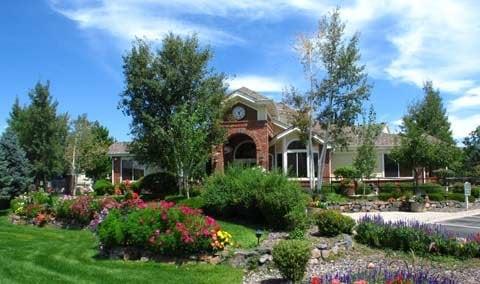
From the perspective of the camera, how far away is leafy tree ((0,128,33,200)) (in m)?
25.0

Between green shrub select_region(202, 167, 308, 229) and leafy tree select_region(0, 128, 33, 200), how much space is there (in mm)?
12479

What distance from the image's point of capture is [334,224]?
1311 centimetres

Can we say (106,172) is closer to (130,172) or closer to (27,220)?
(130,172)

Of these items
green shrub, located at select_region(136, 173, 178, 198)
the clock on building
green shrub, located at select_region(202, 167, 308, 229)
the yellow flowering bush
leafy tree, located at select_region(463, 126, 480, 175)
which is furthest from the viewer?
leafy tree, located at select_region(463, 126, 480, 175)

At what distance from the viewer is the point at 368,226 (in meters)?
12.5

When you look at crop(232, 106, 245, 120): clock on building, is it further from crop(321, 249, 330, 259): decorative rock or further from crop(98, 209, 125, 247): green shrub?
crop(321, 249, 330, 259): decorative rock

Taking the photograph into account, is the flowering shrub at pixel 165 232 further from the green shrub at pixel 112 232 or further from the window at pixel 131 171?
the window at pixel 131 171

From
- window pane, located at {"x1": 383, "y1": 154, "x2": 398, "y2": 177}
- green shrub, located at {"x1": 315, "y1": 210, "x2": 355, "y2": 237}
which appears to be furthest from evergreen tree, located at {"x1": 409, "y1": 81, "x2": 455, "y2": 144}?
green shrub, located at {"x1": 315, "y1": 210, "x2": 355, "y2": 237}

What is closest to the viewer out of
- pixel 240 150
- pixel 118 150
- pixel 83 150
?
pixel 240 150

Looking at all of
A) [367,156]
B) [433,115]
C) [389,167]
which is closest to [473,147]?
[433,115]

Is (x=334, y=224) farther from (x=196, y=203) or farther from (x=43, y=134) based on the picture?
(x=43, y=134)

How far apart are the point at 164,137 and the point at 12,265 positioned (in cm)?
1669

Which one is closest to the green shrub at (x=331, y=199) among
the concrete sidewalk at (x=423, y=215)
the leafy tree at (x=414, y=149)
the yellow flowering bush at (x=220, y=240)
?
the concrete sidewalk at (x=423, y=215)

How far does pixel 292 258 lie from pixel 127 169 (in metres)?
34.9
